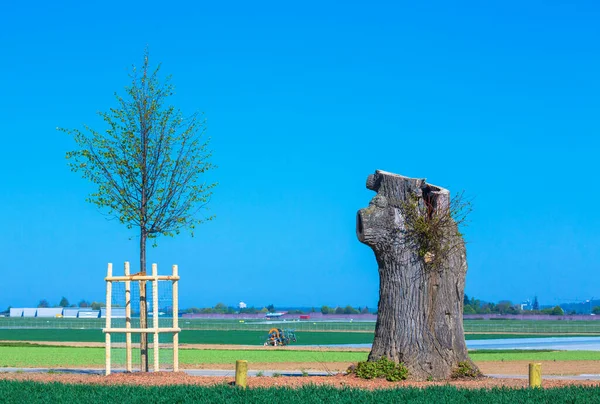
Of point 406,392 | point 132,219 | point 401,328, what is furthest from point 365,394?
point 132,219

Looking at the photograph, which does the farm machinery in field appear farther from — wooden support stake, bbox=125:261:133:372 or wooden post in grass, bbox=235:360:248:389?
wooden post in grass, bbox=235:360:248:389

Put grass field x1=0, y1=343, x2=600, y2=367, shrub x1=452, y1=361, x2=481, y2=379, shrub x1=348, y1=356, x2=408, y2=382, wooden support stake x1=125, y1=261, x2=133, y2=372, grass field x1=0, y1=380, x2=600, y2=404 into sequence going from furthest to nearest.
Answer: grass field x1=0, y1=343, x2=600, y2=367 < wooden support stake x1=125, y1=261, x2=133, y2=372 < shrub x1=452, y1=361, x2=481, y2=379 < shrub x1=348, y1=356, x2=408, y2=382 < grass field x1=0, y1=380, x2=600, y2=404

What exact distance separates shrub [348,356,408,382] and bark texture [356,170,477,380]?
0.61ft

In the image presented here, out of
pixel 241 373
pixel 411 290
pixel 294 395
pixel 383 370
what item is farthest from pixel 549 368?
pixel 294 395

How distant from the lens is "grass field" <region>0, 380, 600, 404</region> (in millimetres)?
16531

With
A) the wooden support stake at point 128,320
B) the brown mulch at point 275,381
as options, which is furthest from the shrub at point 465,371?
the wooden support stake at point 128,320

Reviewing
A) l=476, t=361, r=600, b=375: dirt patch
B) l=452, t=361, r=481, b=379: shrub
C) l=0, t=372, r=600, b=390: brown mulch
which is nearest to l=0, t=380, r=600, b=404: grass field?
l=0, t=372, r=600, b=390: brown mulch

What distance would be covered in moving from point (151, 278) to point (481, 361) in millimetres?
18871

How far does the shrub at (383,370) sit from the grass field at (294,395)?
304 centimetres

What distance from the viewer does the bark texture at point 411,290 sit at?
2150 centimetres

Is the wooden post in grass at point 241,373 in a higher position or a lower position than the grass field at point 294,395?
higher

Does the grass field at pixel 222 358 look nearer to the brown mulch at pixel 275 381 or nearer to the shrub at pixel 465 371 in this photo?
the brown mulch at pixel 275 381

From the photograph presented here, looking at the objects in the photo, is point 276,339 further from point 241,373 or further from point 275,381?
point 241,373

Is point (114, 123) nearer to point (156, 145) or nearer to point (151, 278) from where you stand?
point (156, 145)
